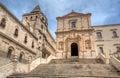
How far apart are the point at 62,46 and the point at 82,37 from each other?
176 inches

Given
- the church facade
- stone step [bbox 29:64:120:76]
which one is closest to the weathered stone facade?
stone step [bbox 29:64:120:76]

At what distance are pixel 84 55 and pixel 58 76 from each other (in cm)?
1284

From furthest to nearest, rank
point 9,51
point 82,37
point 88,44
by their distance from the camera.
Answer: point 82,37 → point 88,44 → point 9,51

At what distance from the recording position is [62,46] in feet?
71.9

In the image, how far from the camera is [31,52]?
2114 cm

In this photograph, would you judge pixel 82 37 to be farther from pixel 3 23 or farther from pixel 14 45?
pixel 3 23

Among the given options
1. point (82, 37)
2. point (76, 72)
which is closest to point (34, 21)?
point (82, 37)

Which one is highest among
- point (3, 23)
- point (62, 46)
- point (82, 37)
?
point (3, 23)

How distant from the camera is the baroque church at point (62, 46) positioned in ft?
37.2

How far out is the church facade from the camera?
822 inches

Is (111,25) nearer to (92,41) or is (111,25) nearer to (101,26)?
(101,26)

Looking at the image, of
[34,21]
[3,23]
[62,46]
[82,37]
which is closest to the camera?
[3,23]

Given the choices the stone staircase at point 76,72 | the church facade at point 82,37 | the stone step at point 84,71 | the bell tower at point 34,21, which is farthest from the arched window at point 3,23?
the bell tower at point 34,21

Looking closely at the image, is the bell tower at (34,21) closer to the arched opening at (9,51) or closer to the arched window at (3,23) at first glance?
the arched opening at (9,51)
